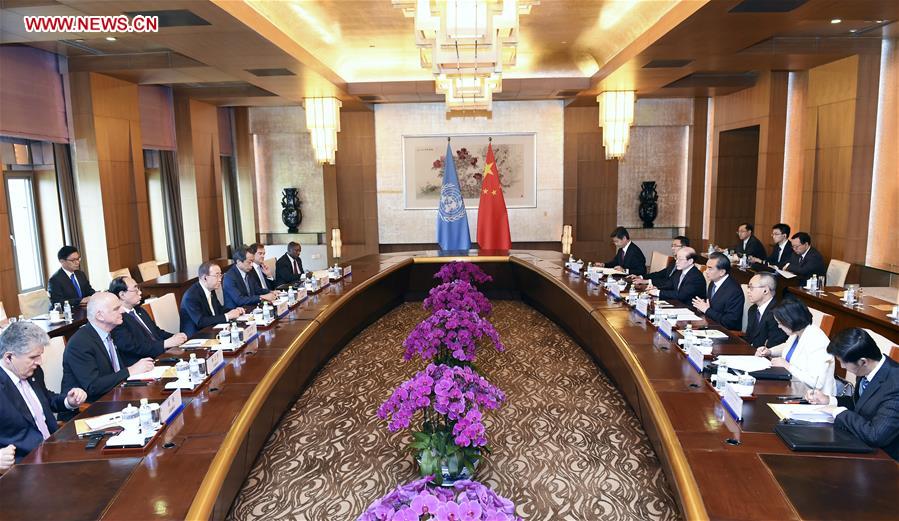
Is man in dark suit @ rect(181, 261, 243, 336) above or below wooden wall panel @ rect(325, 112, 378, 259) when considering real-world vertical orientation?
below

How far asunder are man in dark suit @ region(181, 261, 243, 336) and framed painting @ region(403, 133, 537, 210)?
6.28m

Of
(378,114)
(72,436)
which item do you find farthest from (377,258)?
(72,436)

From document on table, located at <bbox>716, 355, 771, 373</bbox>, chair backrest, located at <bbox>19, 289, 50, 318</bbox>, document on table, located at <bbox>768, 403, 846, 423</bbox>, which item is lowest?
chair backrest, located at <bbox>19, 289, 50, 318</bbox>

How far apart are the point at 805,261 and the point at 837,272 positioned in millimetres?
355

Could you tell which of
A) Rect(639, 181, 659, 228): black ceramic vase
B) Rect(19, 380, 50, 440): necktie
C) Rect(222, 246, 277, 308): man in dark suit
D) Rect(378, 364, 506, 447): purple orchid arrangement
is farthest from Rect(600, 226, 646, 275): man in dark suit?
Rect(19, 380, 50, 440): necktie

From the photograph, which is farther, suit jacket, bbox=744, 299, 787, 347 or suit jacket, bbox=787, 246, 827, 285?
suit jacket, bbox=787, 246, 827, 285

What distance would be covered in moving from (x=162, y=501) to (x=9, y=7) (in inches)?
181

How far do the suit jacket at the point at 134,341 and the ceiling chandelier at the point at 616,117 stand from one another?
253 inches

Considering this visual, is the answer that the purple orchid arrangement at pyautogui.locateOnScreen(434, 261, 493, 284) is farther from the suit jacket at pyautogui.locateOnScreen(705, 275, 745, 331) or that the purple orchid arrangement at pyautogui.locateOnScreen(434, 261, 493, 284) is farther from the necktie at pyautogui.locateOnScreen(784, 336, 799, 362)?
the necktie at pyautogui.locateOnScreen(784, 336, 799, 362)

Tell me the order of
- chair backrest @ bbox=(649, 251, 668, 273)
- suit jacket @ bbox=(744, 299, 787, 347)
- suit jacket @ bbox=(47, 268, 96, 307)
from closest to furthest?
suit jacket @ bbox=(744, 299, 787, 347) < suit jacket @ bbox=(47, 268, 96, 307) < chair backrest @ bbox=(649, 251, 668, 273)

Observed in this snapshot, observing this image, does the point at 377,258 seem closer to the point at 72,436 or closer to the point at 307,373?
the point at 307,373

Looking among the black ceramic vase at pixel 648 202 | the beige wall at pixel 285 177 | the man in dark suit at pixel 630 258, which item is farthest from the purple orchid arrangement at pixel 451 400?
the beige wall at pixel 285 177

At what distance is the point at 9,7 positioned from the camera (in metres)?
4.75

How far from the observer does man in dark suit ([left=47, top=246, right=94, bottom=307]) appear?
6223 millimetres
